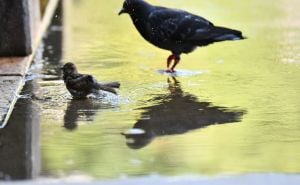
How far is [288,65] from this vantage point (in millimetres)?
8203

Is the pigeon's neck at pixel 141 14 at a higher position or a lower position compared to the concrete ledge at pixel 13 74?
higher

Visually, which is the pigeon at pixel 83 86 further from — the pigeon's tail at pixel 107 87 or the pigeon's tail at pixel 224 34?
the pigeon's tail at pixel 224 34

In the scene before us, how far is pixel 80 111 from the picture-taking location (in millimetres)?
6527

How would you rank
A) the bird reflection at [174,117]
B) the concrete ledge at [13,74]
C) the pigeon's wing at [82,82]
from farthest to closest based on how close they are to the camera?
1. the pigeon's wing at [82,82]
2. the concrete ledge at [13,74]
3. the bird reflection at [174,117]

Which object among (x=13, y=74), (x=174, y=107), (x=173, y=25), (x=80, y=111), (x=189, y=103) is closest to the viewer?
(x=80, y=111)

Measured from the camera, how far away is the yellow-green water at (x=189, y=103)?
5145mm

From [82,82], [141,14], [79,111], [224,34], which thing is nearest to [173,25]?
[141,14]

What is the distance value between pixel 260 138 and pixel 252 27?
4886 mm

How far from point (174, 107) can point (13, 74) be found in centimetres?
180

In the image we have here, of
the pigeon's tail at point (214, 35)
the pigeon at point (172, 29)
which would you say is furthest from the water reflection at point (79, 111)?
the pigeon's tail at point (214, 35)

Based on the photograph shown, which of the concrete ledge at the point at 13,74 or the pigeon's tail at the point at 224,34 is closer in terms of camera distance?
the concrete ledge at the point at 13,74

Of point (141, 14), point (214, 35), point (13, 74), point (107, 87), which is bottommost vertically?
point (13, 74)

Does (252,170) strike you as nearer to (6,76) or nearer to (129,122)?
(129,122)

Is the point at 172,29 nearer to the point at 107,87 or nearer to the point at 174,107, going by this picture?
the point at 107,87
